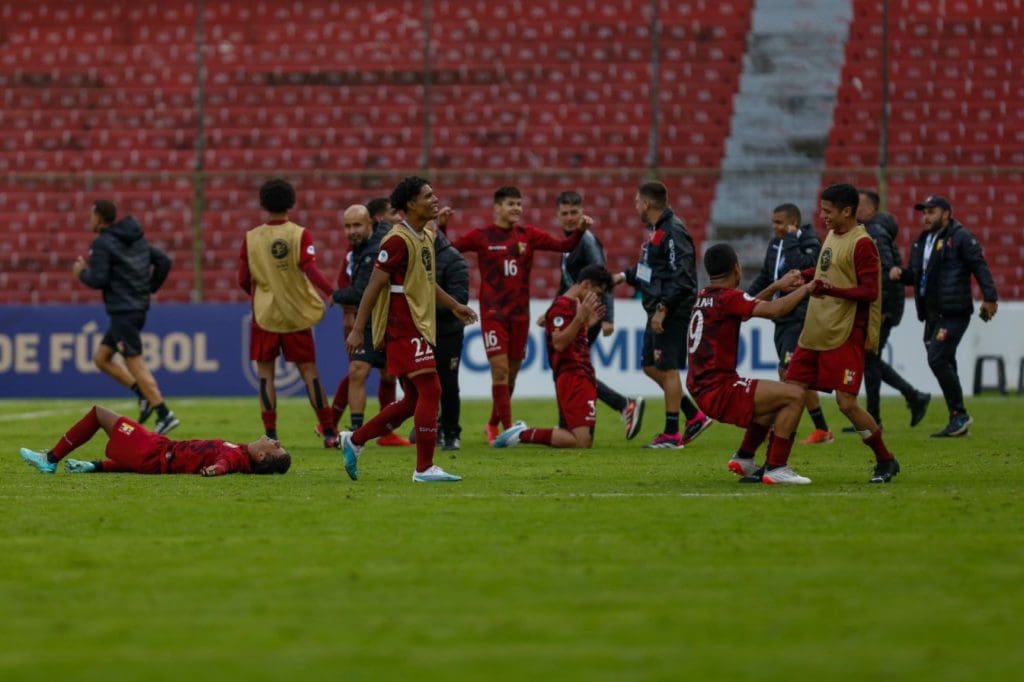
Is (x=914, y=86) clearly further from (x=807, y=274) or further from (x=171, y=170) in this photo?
(x=807, y=274)

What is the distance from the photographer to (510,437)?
13422 millimetres

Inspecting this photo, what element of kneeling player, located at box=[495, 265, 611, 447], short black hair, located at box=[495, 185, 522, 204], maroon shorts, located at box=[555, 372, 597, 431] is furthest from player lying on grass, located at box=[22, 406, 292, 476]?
short black hair, located at box=[495, 185, 522, 204]

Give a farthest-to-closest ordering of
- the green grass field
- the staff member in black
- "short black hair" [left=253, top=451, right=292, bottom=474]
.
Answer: the staff member in black
"short black hair" [left=253, top=451, right=292, bottom=474]
the green grass field

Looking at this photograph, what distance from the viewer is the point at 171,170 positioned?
1029 inches

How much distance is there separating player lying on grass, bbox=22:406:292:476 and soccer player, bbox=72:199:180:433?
16.7 ft

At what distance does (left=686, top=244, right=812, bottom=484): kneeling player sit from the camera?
32.9 feet

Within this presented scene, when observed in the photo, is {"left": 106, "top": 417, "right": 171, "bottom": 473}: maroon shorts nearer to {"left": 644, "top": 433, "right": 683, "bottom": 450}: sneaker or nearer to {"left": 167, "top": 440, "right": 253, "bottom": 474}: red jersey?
{"left": 167, "top": 440, "right": 253, "bottom": 474}: red jersey

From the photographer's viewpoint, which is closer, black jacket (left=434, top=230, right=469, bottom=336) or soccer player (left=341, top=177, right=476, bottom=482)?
soccer player (left=341, top=177, right=476, bottom=482)

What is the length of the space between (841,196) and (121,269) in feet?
26.3

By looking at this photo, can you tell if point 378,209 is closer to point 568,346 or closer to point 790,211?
point 568,346

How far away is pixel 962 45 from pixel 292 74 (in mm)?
9687

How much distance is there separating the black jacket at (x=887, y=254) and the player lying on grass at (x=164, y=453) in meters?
6.34

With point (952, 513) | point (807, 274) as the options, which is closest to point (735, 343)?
point (807, 274)

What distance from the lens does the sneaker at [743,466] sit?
10391mm
